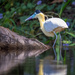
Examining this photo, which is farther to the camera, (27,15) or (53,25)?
(27,15)

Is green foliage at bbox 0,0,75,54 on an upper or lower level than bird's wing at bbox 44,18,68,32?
Result: upper

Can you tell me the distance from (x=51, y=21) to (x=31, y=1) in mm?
3525

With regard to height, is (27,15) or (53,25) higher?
(27,15)

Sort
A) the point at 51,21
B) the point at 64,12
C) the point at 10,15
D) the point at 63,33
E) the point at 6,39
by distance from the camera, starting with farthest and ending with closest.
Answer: the point at 64,12, the point at 10,15, the point at 63,33, the point at 51,21, the point at 6,39

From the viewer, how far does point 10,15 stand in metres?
10.5

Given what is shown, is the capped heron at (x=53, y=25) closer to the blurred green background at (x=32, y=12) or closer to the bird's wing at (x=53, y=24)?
the bird's wing at (x=53, y=24)

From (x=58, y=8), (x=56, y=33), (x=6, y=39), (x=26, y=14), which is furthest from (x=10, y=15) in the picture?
(x=6, y=39)

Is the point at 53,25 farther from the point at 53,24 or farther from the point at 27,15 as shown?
the point at 27,15

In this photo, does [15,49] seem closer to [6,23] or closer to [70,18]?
Result: [6,23]

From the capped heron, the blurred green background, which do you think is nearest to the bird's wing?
the capped heron

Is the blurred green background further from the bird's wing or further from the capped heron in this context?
the bird's wing

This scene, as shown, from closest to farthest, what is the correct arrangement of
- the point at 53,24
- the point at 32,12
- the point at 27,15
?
the point at 53,24 < the point at 32,12 < the point at 27,15

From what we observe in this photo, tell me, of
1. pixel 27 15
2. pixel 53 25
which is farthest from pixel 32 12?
pixel 53 25

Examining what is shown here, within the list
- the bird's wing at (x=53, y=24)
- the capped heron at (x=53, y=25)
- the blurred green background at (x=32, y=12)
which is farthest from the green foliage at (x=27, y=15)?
the bird's wing at (x=53, y=24)
